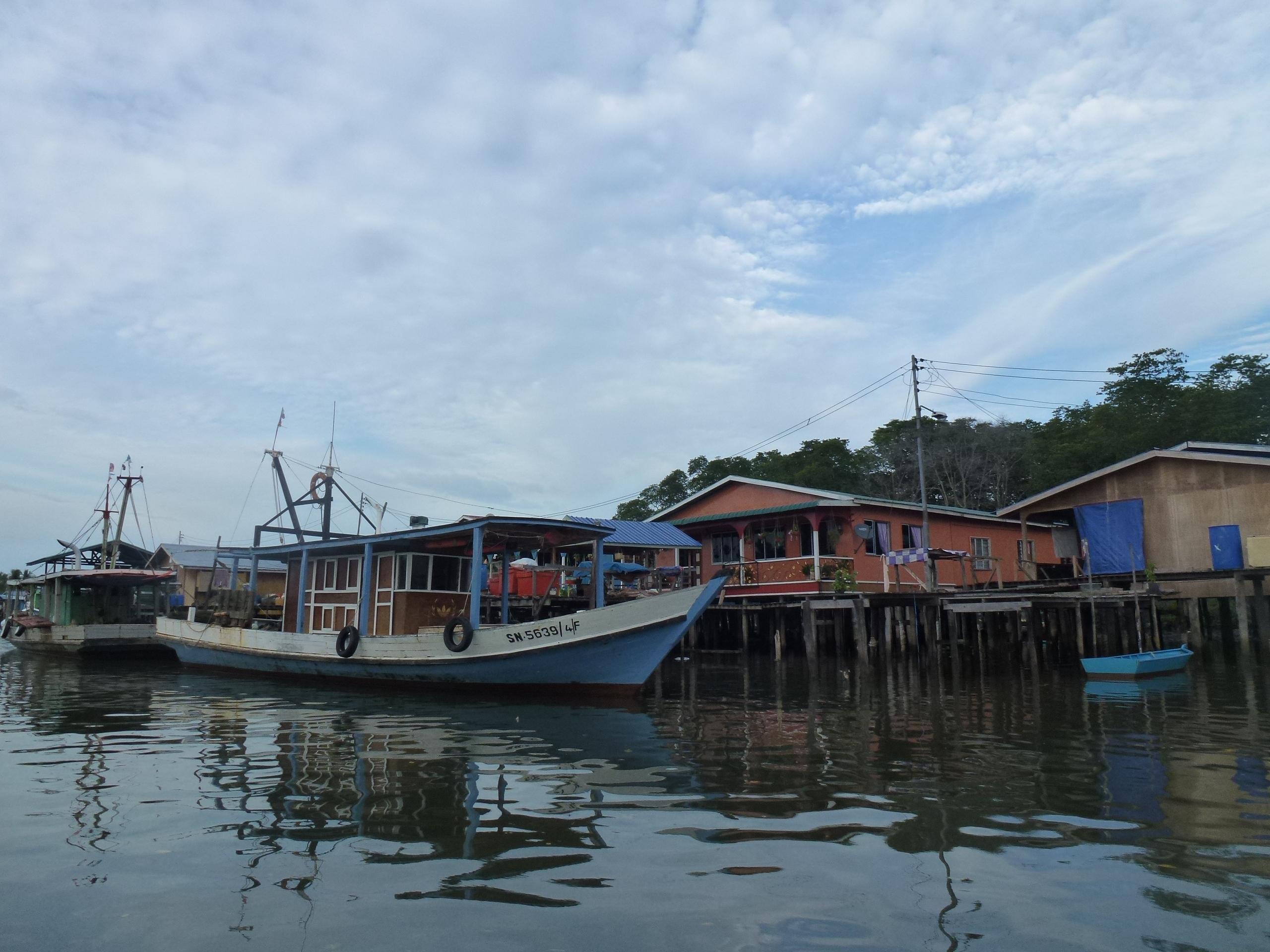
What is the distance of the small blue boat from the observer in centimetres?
1792

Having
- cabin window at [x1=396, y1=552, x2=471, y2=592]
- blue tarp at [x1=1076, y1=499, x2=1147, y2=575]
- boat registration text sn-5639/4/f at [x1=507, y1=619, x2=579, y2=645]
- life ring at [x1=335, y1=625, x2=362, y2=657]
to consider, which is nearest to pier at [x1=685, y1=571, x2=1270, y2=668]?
blue tarp at [x1=1076, y1=499, x2=1147, y2=575]

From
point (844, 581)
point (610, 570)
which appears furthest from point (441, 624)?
point (844, 581)

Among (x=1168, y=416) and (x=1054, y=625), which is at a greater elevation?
(x=1168, y=416)

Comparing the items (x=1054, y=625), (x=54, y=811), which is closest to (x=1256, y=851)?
(x=54, y=811)

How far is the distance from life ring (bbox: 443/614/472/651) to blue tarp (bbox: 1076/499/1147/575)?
21.2 meters

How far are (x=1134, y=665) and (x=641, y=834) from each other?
16289 millimetres

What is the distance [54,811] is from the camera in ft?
22.1

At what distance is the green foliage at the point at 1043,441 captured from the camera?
40688 millimetres

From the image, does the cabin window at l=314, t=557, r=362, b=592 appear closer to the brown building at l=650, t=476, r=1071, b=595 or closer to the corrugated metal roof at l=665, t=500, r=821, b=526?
the brown building at l=650, t=476, r=1071, b=595

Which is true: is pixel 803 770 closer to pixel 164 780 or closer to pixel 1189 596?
pixel 164 780

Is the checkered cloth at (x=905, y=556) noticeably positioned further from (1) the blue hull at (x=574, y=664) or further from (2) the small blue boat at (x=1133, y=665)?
(1) the blue hull at (x=574, y=664)

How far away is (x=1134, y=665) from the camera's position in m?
17.9

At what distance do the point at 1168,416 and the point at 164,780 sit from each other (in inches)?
1849

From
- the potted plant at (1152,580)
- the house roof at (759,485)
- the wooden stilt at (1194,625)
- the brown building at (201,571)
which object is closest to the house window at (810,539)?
the house roof at (759,485)
